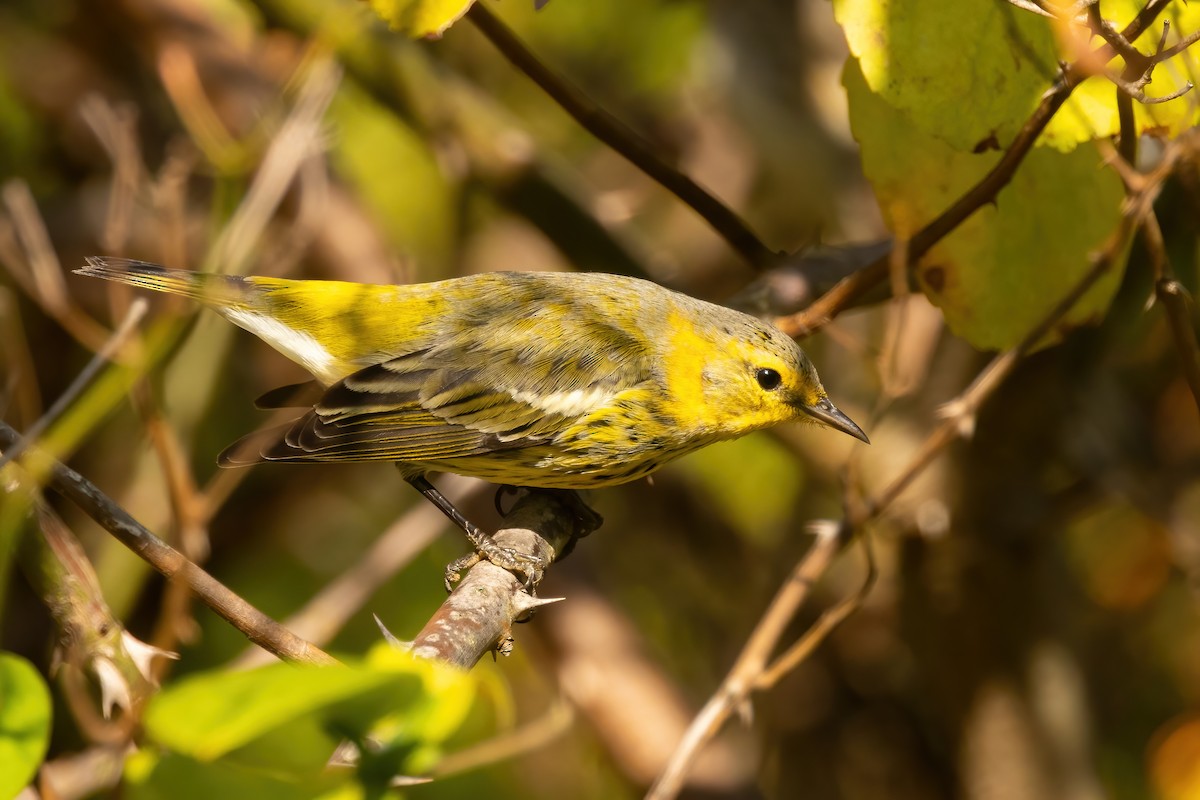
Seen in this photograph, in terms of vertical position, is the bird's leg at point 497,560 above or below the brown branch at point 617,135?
below

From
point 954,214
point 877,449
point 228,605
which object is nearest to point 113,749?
point 228,605

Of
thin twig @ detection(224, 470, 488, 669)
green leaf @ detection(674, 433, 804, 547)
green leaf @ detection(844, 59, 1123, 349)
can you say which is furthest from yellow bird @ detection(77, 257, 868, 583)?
green leaf @ detection(674, 433, 804, 547)

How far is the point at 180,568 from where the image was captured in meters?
1.64

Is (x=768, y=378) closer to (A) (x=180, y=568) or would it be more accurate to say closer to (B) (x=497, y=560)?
(B) (x=497, y=560)

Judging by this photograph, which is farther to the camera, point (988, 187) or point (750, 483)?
point (750, 483)

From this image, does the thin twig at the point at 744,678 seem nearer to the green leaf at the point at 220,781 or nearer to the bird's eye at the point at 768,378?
the bird's eye at the point at 768,378

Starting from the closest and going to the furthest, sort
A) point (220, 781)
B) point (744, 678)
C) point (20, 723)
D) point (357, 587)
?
point (220, 781), point (20, 723), point (744, 678), point (357, 587)

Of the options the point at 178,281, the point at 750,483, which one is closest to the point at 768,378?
the point at 178,281

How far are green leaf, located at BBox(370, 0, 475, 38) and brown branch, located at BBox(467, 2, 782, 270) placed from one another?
43cm

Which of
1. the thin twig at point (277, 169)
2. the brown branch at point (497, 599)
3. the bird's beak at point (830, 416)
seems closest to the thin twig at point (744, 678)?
the bird's beak at point (830, 416)

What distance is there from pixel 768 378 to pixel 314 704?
229 centimetres

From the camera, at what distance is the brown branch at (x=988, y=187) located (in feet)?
6.60

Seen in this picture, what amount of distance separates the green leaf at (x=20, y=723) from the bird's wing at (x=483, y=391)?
1.66 m

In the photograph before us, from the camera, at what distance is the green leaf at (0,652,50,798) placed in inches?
52.9
